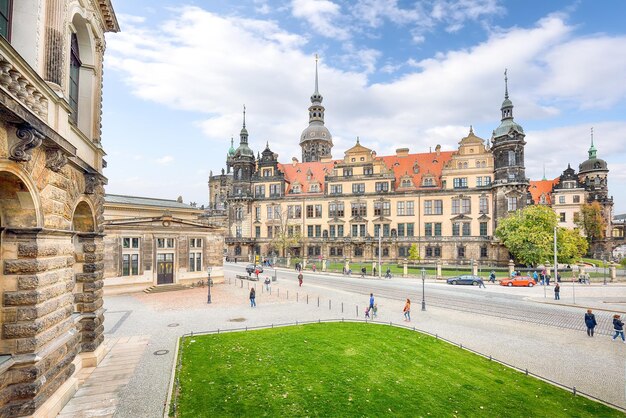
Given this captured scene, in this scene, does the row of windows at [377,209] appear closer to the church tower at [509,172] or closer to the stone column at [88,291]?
the church tower at [509,172]

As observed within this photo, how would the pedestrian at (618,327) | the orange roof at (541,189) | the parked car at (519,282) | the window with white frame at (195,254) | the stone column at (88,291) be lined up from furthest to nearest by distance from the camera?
the orange roof at (541,189) < the parked car at (519,282) < the window with white frame at (195,254) < the pedestrian at (618,327) < the stone column at (88,291)

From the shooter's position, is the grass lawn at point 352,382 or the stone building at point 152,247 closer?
the grass lawn at point 352,382

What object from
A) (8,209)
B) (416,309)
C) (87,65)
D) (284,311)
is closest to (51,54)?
(8,209)

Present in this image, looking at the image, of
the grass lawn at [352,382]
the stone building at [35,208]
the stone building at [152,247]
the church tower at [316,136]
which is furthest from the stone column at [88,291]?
the church tower at [316,136]

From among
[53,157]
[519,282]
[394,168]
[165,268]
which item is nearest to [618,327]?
[519,282]

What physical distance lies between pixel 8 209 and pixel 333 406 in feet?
32.9

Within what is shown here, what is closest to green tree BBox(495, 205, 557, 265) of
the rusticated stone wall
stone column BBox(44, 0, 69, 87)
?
the rusticated stone wall

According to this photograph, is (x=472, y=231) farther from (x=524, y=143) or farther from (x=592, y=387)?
(x=592, y=387)

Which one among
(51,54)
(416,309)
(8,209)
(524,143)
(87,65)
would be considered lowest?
(416,309)

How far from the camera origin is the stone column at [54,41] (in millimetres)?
8383

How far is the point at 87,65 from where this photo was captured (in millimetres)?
12758

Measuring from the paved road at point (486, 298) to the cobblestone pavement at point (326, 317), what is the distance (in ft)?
4.24

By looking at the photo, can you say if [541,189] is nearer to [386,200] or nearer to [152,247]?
[386,200]

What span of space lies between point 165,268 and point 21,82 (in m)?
28.2
